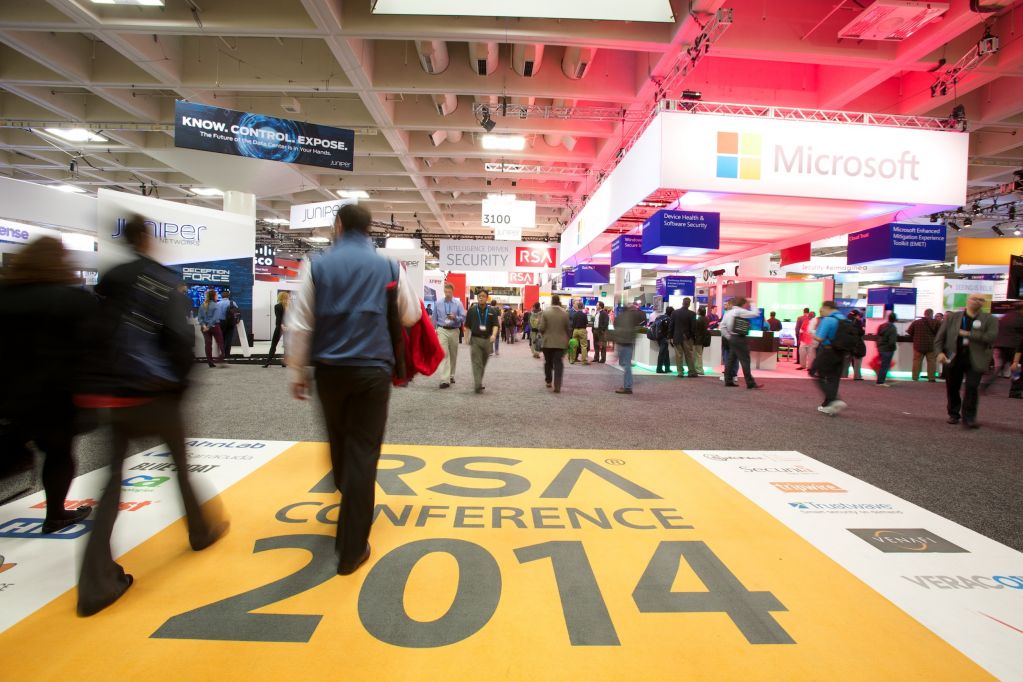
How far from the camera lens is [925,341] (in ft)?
31.9

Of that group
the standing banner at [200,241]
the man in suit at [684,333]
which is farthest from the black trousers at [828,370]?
the standing banner at [200,241]

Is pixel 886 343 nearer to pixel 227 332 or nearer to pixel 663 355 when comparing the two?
pixel 663 355

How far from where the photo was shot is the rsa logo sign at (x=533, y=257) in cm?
1508

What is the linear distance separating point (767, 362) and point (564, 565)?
1059 cm

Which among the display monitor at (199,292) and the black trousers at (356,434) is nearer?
the black trousers at (356,434)

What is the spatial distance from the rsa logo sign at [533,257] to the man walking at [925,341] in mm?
9474

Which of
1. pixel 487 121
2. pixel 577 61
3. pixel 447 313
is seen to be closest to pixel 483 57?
pixel 487 121

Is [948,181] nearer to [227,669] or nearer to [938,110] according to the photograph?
[938,110]

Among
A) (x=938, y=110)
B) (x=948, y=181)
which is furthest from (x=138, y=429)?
(x=938, y=110)

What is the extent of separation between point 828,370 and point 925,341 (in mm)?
→ 5929

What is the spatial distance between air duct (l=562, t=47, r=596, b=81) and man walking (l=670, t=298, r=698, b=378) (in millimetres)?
4457

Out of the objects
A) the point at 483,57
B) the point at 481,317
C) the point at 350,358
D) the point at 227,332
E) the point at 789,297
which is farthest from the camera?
the point at 789,297

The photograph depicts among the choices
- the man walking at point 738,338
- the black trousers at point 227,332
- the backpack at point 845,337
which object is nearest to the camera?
the backpack at point 845,337

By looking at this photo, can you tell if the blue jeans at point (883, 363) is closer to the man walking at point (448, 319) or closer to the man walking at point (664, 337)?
the man walking at point (664, 337)
